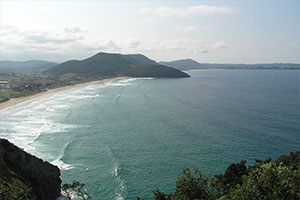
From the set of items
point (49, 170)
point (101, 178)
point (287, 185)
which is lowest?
point (101, 178)

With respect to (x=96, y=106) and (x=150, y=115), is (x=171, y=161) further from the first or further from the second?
(x=96, y=106)

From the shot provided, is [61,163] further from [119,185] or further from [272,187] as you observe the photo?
[272,187]

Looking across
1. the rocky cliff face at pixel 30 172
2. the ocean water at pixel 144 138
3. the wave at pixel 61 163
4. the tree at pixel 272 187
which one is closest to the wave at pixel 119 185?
the ocean water at pixel 144 138

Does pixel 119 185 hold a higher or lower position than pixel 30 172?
lower

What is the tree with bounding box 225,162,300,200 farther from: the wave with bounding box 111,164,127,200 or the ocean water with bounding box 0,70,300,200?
the wave with bounding box 111,164,127,200

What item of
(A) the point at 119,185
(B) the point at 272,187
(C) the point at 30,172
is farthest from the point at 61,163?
(B) the point at 272,187

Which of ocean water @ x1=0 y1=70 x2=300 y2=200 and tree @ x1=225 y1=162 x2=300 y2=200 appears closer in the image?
tree @ x1=225 y1=162 x2=300 y2=200

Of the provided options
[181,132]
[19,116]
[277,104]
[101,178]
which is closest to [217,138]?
[181,132]

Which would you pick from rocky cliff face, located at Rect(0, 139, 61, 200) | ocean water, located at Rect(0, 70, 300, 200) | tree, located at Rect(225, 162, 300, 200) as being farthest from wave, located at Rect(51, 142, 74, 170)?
tree, located at Rect(225, 162, 300, 200)
